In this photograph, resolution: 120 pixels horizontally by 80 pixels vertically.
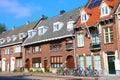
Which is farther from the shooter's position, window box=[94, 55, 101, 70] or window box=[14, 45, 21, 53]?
window box=[14, 45, 21, 53]

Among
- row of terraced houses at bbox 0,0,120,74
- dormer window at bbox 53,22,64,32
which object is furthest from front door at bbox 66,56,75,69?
dormer window at bbox 53,22,64,32

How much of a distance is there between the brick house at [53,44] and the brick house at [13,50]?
270 cm

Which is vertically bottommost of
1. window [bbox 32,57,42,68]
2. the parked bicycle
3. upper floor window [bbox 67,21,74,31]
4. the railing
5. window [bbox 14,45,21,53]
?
the parked bicycle

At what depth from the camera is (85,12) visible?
1378 inches

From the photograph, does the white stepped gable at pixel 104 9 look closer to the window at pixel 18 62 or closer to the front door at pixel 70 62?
the front door at pixel 70 62

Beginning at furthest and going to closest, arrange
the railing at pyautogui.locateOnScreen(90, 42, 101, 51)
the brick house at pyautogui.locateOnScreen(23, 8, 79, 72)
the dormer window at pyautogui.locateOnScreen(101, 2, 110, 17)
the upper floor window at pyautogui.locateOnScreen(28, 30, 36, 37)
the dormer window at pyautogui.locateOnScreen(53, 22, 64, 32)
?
the upper floor window at pyautogui.locateOnScreen(28, 30, 36, 37), the dormer window at pyautogui.locateOnScreen(53, 22, 64, 32), the brick house at pyautogui.locateOnScreen(23, 8, 79, 72), the railing at pyautogui.locateOnScreen(90, 42, 101, 51), the dormer window at pyautogui.locateOnScreen(101, 2, 110, 17)

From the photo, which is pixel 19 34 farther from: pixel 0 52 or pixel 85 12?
pixel 85 12

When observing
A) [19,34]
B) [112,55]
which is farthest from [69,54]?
[19,34]

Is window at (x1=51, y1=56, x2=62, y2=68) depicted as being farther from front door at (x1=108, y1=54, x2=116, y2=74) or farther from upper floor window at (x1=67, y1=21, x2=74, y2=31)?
front door at (x1=108, y1=54, x2=116, y2=74)

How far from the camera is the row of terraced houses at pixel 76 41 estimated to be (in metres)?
30.4

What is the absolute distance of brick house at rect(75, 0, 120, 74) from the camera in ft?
99.1

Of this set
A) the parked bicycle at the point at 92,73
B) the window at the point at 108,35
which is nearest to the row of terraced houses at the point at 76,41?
the window at the point at 108,35

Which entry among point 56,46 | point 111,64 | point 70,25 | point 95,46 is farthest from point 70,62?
point 111,64

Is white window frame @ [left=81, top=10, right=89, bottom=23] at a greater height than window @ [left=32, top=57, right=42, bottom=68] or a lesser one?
greater
